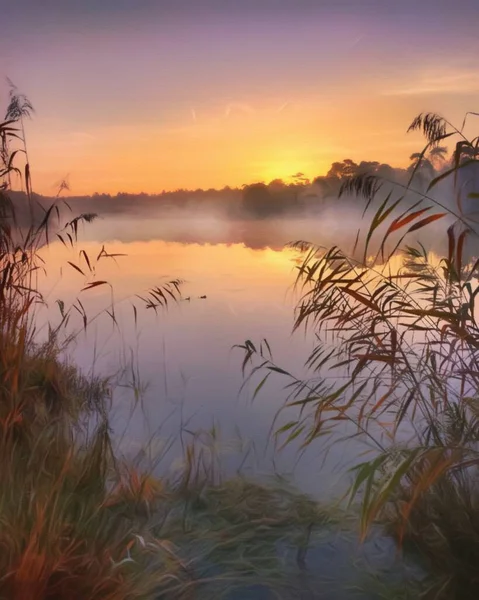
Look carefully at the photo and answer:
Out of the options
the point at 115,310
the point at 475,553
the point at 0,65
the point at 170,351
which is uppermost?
the point at 0,65

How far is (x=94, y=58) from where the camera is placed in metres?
2.27

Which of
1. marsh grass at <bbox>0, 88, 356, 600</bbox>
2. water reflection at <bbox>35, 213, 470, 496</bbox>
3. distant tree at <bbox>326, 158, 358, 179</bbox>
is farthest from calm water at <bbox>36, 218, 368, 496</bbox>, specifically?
distant tree at <bbox>326, 158, 358, 179</bbox>

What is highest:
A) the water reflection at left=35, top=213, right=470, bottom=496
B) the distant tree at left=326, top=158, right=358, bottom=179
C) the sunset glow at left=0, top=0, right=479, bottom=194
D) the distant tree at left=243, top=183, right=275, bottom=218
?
the sunset glow at left=0, top=0, right=479, bottom=194

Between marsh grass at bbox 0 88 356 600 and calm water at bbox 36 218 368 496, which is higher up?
calm water at bbox 36 218 368 496

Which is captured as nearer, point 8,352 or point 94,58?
point 8,352

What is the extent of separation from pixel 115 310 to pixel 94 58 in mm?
983

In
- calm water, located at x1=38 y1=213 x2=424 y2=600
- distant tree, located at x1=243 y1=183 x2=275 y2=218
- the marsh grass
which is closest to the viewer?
the marsh grass

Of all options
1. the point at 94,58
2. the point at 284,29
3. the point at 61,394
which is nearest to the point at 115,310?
the point at 61,394

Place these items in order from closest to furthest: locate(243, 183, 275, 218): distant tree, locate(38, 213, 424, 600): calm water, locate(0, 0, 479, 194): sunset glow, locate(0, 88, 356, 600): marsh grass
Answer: locate(0, 88, 356, 600): marsh grass < locate(38, 213, 424, 600): calm water < locate(0, 0, 479, 194): sunset glow < locate(243, 183, 275, 218): distant tree

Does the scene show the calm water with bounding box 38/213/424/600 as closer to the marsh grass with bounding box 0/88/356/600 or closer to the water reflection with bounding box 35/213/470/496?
the water reflection with bounding box 35/213/470/496

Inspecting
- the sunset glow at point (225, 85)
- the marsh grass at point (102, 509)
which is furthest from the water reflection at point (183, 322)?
the sunset glow at point (225, 85)

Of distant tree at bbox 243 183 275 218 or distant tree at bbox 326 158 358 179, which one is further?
distant tree at bbox 243 183 275 218

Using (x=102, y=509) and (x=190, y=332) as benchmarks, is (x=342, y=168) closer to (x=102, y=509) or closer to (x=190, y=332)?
(x=190, y=332)

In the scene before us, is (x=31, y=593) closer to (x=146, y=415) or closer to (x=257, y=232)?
(x=146, y=415)
